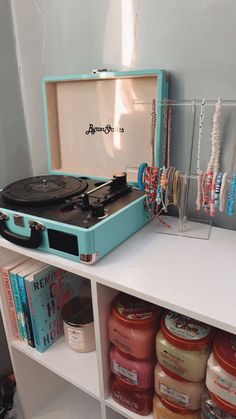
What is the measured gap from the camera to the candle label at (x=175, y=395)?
0.67m

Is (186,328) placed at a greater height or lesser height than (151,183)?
lesser

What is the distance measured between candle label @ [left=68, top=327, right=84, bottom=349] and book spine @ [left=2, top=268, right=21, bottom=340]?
17cm

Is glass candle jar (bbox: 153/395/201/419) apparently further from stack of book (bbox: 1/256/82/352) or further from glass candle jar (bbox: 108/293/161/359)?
stack of book (bbox: 1/256/82/352)

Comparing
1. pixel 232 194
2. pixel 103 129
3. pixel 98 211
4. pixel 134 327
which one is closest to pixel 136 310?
pixel 134 327

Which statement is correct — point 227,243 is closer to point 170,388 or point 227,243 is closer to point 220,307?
point 220,307

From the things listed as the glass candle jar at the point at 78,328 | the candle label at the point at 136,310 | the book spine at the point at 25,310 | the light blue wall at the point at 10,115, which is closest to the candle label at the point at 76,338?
the glass candle jar at the point at 78,328

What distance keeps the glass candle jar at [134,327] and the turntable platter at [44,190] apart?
319 millimetres

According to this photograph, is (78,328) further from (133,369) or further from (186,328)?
(186,328)

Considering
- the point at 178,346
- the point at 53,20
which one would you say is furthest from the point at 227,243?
the point at 53,20

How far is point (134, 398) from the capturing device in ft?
2.44

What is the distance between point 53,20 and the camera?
100 centimetres

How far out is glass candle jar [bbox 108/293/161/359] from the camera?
2.27 feet

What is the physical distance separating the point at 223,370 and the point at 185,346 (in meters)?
0.08

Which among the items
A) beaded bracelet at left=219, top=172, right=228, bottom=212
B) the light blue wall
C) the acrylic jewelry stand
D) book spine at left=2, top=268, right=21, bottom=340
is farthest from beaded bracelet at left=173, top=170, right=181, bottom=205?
the light blue wall
